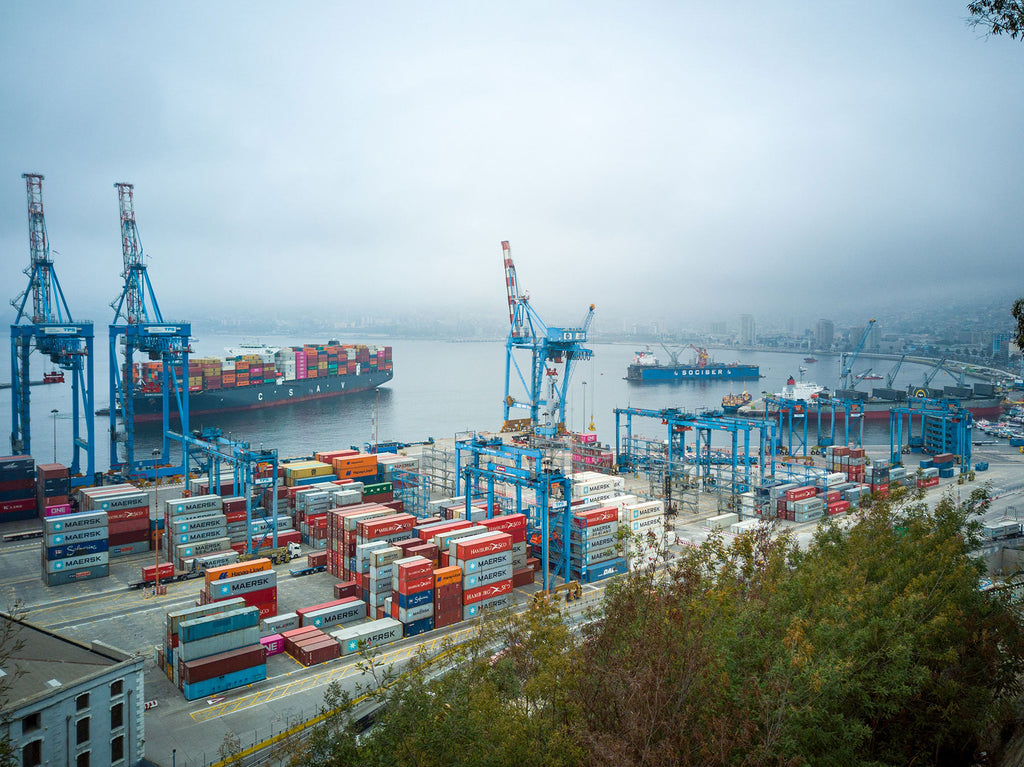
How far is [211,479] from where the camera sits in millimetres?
24391

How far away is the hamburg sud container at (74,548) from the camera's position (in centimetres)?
1792

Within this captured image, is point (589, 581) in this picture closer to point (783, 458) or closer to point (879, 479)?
point (879, 479)

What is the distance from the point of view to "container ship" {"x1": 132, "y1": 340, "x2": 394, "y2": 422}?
4872 cm

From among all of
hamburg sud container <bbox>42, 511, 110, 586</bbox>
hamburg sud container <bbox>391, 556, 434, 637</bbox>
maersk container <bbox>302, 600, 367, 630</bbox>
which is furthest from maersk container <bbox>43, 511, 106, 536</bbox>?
hamburg sud container <bbox>391, 556, 434, 637</bbox>

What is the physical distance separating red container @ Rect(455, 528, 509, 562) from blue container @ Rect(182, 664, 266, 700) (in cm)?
483

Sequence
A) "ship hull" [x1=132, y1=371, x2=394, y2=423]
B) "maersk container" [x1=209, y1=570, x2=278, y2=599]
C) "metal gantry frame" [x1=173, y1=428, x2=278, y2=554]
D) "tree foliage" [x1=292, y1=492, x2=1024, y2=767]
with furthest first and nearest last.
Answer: "ship hull" [x1=132, y1=371, x2=394, y2=423], "metal gantry frame" [x1=173, y1=428, x2=278, y2=554], "maersk container" [x1=209, y1=570, x2=278, y2=599], "tree foliage" [x1=292, y1=492, x2=1024, y2=767]

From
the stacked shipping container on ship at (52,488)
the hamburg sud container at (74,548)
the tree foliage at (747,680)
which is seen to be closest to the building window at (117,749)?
the tree foliage at (747,680)

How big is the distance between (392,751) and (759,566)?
21.1 ft

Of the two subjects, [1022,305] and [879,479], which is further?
[879,479]

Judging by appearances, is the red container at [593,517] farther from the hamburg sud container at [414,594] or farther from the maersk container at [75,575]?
the maersk container at [75,575]

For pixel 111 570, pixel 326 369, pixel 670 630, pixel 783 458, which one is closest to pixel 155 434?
pixel 326 369

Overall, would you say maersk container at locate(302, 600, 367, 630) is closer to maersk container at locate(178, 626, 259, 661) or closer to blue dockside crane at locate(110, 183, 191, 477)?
maersk container at locate(178, 626, 259, 661)

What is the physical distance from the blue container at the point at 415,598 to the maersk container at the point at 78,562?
926cm

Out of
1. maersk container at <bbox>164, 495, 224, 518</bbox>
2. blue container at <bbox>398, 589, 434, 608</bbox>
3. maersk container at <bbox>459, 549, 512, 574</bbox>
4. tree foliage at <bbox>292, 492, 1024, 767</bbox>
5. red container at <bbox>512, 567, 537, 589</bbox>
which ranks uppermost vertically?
tree foliage at <bbox>292, 492, 1024, 767</bbox>
